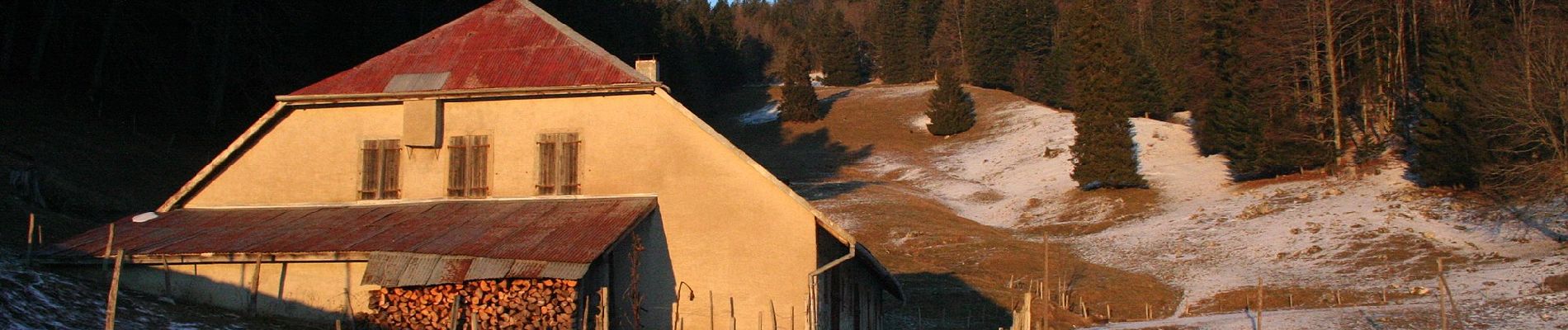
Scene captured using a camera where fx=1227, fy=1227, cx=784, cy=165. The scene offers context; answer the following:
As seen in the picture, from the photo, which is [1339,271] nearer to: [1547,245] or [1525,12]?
[1547,245]

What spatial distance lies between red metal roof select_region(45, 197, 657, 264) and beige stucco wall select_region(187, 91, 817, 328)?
0.45 meters

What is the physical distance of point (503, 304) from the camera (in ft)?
59.1

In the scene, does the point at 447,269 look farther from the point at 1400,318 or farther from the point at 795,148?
the point at 795,148

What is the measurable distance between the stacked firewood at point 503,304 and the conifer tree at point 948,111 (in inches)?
2659

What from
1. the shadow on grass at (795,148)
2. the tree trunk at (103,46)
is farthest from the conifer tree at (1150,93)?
the tree trunk at (103,46)

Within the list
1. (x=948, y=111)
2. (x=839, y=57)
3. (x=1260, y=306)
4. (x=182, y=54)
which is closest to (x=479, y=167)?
(x=1260, y=306)

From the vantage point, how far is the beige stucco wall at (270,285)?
63.0 feet

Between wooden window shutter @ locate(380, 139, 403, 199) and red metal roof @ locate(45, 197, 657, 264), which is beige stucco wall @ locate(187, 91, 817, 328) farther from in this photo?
red metal roof @ locate(45, 197, 657, 264)

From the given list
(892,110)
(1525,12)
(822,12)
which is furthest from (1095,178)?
(822,12)

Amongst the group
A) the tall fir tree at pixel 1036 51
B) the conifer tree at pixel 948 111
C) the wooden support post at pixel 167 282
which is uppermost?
the tall fir tree at pixel 1036 51

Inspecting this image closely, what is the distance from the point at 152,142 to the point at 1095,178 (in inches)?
1566

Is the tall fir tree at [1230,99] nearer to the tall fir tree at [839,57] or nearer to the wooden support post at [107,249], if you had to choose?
the wooden support post at [107,249]

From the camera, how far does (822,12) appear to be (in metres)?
142

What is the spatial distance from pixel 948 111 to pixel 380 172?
2527 inches
